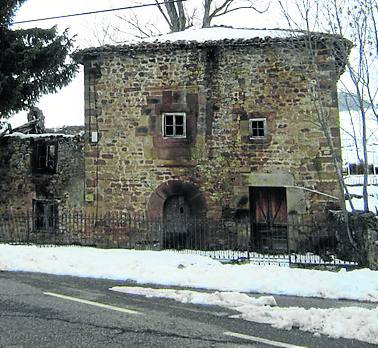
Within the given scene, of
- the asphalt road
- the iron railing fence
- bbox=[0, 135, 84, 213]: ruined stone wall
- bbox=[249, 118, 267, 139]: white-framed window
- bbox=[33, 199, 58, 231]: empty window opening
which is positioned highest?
bbox=[249, 118, 267, 139]: white-framed window

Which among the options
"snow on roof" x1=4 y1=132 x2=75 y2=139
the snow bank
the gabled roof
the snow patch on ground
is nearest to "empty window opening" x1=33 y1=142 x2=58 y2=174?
"snow on roof" x1=4 y1=132 x2=75 y2=139

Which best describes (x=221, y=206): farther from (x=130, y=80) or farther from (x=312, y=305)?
(x=312, y=305)

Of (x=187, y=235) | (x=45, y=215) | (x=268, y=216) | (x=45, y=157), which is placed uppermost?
(x=45, y=157)

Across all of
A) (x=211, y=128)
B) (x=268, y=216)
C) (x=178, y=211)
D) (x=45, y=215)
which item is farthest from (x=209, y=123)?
(x=45, y=215)

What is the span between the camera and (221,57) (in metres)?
15.0

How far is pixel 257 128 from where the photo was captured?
14.8m

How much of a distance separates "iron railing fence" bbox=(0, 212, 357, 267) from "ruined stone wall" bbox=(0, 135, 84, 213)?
2.48 ft

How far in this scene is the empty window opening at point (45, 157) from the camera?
16.4m

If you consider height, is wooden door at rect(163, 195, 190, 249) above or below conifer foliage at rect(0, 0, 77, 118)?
below

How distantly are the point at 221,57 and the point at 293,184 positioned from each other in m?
4.70

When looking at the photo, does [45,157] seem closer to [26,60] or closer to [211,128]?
[26,60]

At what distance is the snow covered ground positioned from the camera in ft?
19.8

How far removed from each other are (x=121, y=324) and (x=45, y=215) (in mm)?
11197

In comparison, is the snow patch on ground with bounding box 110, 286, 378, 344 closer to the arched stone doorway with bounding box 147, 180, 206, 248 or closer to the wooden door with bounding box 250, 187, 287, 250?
the arched stone doorway with bounding box 147, 180, 206, 248
